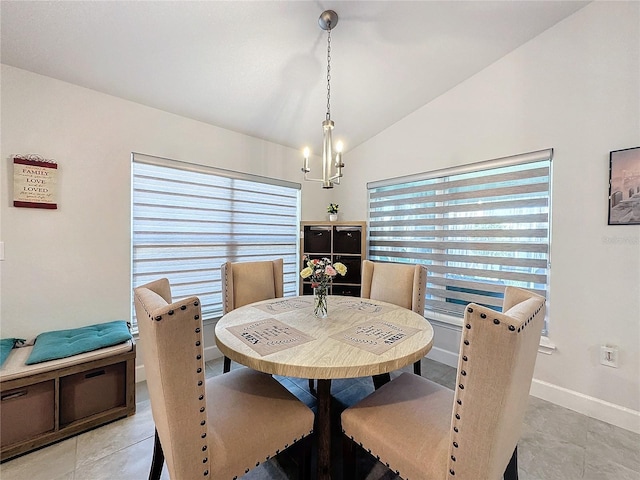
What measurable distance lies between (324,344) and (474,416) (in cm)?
65

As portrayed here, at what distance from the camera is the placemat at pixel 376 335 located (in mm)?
1285

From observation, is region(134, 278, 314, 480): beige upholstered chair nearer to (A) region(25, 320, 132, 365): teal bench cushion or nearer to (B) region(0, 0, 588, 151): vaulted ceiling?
(A) region(25, 320, 132, 365): teal bench cushion

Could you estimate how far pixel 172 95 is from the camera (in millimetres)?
2281

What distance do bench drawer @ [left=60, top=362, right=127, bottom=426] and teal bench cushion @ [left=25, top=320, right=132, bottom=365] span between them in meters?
0.15

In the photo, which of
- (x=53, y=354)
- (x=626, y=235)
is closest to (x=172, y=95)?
(x=53, y=354)

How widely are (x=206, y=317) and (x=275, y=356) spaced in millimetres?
1933

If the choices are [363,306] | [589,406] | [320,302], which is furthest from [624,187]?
[320,302]

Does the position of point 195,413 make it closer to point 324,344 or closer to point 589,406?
point 324,344

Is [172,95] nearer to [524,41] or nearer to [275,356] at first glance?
[275,356]

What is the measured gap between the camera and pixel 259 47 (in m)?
1.97

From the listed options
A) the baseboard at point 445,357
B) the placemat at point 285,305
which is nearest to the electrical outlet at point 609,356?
the baseboard at point 445,357

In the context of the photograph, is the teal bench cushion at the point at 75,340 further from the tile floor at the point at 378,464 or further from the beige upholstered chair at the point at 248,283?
the beige upholstered chair at the point at 248,283

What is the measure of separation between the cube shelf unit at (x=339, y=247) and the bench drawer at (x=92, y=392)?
183 centimetres

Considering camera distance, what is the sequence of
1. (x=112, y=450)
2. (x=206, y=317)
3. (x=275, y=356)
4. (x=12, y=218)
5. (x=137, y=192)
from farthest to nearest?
(x=206, y=317) < (x=137, y=192) < (x=12, y=218) < (x=112, y=450) < (x=275, y=356)
